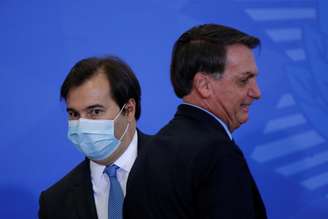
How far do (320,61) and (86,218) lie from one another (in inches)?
49.5

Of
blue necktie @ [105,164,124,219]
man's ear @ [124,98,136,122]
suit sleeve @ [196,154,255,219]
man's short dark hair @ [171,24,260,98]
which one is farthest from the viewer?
man's ear @ [124,98,136,122]

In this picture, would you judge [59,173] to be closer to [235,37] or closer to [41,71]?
[41,71]

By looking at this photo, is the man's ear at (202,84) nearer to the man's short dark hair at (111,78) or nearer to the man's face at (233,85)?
the man's face at (233,85)

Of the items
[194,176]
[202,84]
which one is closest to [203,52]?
[202,84]

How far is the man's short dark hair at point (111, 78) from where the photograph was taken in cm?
154

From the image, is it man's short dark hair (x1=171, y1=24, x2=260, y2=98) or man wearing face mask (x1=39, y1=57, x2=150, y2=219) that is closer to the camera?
man's short dark hair (x1=171, y1=24, x2=260, y2=98)

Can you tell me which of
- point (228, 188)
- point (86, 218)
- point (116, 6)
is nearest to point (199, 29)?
point (228, 188)

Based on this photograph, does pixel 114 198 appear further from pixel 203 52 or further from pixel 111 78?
pixel 203 52

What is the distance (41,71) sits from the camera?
2002 mm

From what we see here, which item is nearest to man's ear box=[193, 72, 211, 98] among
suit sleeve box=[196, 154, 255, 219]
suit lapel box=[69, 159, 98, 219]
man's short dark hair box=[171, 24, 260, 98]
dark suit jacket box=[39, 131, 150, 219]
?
man's short dark hair box=[171, 24, 260, 98]

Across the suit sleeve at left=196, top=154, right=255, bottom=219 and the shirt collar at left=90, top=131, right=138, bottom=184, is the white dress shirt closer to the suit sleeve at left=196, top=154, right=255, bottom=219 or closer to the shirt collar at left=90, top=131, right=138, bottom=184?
the shirt collar at left=90, top=131, right=138, bottom=184

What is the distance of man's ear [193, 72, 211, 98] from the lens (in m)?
1.04

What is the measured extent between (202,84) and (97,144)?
56 cm

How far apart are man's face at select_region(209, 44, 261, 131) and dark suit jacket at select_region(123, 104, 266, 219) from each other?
0.18 feet
